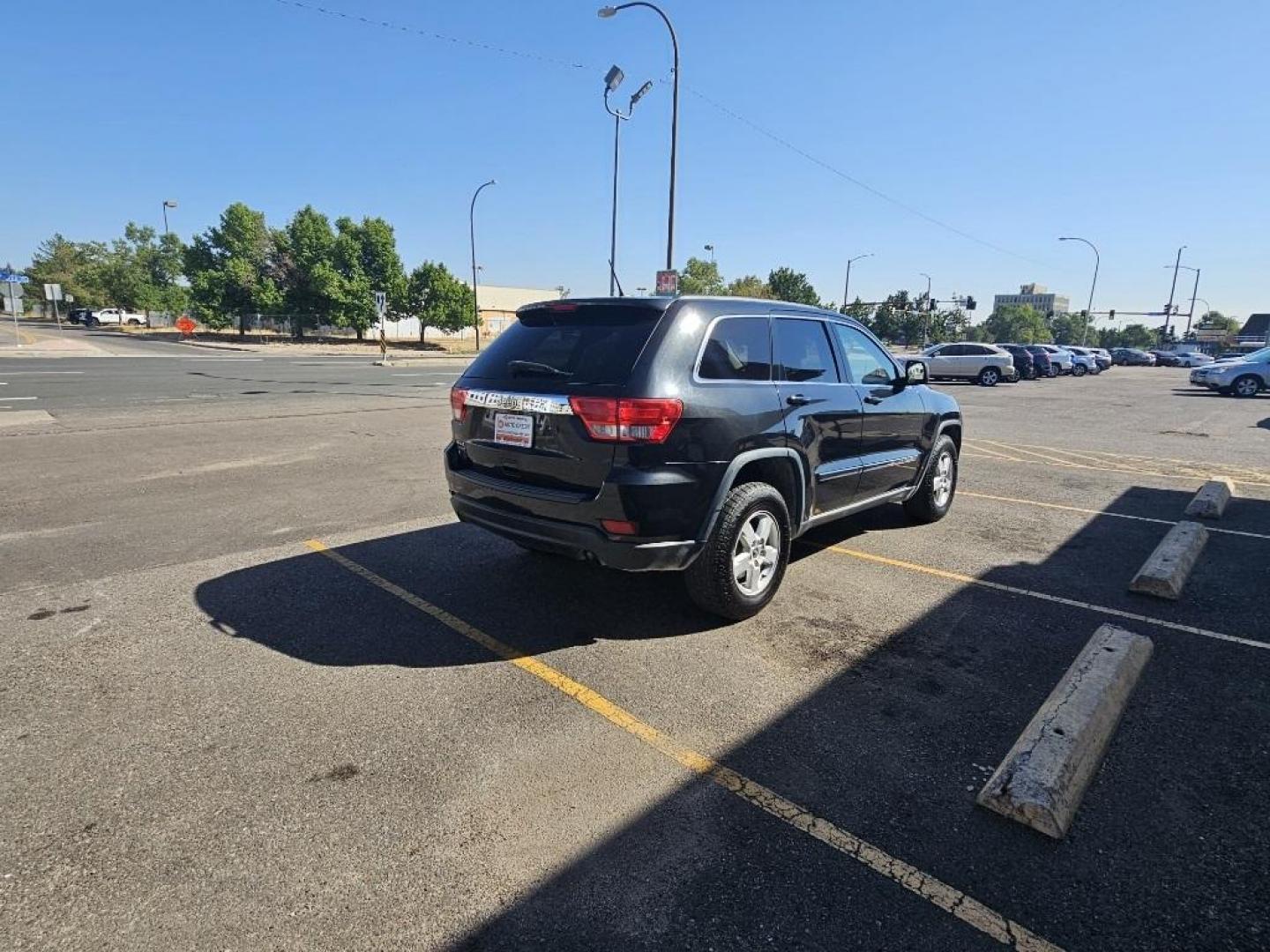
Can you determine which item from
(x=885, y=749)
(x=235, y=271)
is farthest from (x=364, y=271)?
(x=885, y=749)

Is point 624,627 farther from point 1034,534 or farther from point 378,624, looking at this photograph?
point 1034,534

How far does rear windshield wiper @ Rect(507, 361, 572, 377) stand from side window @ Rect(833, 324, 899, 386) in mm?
2264

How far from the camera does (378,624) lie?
154 inches

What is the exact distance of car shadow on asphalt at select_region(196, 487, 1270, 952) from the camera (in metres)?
2.02

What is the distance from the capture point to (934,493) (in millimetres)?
6172

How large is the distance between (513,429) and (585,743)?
5.70 feet

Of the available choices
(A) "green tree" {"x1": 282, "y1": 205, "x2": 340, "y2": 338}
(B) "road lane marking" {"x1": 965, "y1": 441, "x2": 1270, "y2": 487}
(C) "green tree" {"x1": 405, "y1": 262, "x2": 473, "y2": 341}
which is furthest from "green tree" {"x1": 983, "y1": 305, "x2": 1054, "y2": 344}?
(B) "road lane marking" {"x1": 965, "y1": 441, "x2": 1270, "y2": 487}

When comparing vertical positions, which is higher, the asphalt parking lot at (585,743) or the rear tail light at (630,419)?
the rear tail light at (630,419)

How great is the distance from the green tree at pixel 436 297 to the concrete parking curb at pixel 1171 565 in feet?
177

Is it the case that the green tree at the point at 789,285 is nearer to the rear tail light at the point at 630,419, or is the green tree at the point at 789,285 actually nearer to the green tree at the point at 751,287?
the green tree at the point at 751,287

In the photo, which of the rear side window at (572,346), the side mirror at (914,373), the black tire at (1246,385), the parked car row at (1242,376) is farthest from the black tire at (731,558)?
the black tire at (1246,385)

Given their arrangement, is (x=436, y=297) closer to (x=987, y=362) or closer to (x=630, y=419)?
(x=987, y=362)

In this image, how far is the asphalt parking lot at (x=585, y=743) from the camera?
2.03m

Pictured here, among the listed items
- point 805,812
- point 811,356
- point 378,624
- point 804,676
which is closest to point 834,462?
point 811,356
